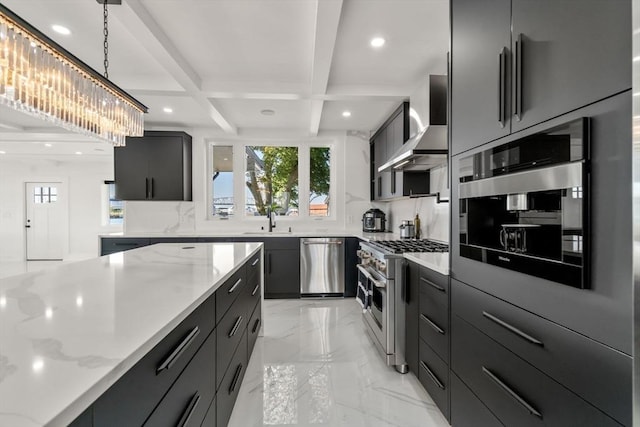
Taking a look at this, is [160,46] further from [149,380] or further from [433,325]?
[433,325]

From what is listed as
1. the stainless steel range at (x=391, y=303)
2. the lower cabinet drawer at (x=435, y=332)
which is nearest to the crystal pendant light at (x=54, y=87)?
the stainless steel range at (x=391, y=303)

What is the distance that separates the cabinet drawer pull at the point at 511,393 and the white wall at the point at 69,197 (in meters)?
8.53

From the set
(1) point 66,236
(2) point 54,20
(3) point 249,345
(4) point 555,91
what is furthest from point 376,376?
(1) point 66,236

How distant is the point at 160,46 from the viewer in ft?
7.05

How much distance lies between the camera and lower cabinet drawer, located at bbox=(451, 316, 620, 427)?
2.87 ft

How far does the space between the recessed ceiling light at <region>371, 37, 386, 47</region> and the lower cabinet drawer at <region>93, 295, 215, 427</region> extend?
218 centimetres

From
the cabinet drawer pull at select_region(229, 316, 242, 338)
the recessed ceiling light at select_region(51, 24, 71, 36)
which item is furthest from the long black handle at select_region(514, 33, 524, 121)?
the recessed ceiling light at select_region(51, 24, 71, 36)

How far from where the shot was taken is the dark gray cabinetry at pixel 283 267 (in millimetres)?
4098

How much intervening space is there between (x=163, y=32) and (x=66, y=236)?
7.67 m

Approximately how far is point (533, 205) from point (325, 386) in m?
1.70

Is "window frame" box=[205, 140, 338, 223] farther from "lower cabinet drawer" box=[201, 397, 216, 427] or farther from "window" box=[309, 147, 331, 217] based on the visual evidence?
"lower cabinet drawer" box=[201, 397, 216, 427]

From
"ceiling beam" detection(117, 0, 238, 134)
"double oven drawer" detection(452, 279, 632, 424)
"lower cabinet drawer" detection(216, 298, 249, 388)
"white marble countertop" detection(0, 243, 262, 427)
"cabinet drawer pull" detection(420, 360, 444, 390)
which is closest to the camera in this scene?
"white marble countertop" detection(0, 243, 262, 427)

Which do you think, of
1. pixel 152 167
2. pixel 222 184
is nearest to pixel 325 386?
pixel 222 184

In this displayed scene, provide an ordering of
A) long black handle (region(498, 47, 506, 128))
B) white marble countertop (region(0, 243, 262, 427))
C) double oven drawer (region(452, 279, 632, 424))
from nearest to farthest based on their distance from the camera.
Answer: white marble countertop (region(0, 243, 262, 427))
double oven drawer (region(452, 279, 632, 424))
long black handle (region(498, 47, 506, 128))
